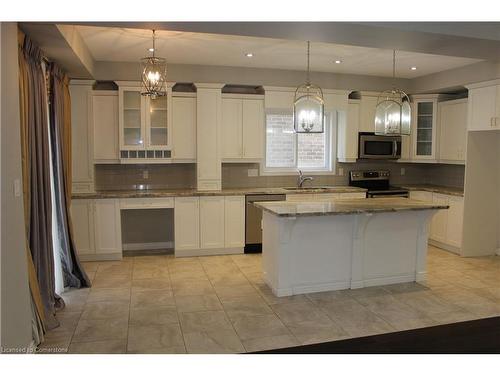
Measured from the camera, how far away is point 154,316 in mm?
3814

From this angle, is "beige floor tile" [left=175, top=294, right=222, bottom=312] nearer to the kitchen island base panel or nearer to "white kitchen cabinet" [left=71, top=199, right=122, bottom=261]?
the kitchen island base panel

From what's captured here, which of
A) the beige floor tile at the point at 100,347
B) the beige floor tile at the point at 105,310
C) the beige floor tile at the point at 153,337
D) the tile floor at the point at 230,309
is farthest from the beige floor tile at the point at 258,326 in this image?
the beige floor tile at the point at 105,310

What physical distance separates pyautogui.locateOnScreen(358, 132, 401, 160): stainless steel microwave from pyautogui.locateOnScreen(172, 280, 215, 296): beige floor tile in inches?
135

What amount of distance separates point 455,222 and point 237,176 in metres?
3.30

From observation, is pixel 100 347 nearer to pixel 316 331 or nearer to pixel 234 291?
pixel 234 291

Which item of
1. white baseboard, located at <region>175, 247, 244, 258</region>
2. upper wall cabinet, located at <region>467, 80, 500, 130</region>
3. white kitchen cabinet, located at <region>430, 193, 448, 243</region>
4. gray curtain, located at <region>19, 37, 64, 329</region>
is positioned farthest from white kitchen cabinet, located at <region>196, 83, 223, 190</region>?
upper wall cabinet, located at <region>467, 80, 500, 130</region>

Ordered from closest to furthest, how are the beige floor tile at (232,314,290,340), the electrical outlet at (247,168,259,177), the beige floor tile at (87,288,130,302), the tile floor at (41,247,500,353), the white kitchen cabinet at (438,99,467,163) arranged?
1. the tile floor at (41,247,500,353)
2. the beige floor tile at (232,314,290,340)
3. the beige floor tile at (87,288,130,302)
4. the white kitchen cabinet at (438,99,467,163)
5. the electrical outlet at (247,168,259,177)

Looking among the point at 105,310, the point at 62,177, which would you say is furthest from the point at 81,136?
the point at 105,310

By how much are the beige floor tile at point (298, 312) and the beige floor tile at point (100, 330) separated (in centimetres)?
139

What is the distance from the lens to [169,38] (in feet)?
14.6

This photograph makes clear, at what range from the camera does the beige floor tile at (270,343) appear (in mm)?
3232

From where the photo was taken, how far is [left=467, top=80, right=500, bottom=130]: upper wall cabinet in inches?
212

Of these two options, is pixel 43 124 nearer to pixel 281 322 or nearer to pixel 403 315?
pixel 281 322

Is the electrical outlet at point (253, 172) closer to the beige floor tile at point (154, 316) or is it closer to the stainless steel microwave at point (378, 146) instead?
the stainless steel microwave at point (378, 146)
